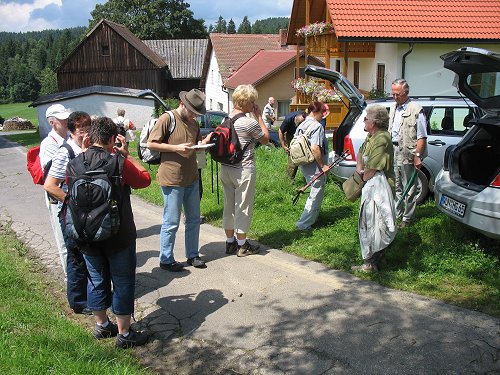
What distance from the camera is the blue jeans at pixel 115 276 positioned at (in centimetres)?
389

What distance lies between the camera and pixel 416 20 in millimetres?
17922

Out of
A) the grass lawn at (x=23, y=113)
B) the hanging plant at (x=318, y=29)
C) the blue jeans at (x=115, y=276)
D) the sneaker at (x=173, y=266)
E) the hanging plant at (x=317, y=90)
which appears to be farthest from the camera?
the grass lawn at (x=23, y=113)

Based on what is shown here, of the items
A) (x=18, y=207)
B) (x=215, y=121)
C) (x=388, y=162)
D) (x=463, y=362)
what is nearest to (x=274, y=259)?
(x=388, y=162)

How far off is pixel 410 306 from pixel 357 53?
56.6 feet

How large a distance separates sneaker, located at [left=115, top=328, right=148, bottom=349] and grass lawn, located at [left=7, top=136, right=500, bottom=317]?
2.32 metres

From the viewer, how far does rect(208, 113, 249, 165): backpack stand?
5.65m

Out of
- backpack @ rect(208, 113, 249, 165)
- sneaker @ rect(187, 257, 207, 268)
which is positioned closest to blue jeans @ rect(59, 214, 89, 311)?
sneaker @ rect(187, 257, 207, 268)

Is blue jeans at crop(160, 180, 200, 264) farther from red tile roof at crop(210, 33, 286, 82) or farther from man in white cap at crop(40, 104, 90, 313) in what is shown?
red tile roof at crop(210, 33, 286, 82)

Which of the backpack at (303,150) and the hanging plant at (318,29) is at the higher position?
the hanging plant at (318,29)

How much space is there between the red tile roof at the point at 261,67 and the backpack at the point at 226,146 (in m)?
26.3

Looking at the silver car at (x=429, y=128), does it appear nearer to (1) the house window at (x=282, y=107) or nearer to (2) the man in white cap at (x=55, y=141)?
(2) the man in white cap at (x=55, y=141)

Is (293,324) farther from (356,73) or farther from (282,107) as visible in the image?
(282,107)

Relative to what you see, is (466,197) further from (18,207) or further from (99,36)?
(99,36)

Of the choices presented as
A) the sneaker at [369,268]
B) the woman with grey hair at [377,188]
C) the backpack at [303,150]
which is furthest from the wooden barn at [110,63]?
the sneaker at [369,268]
